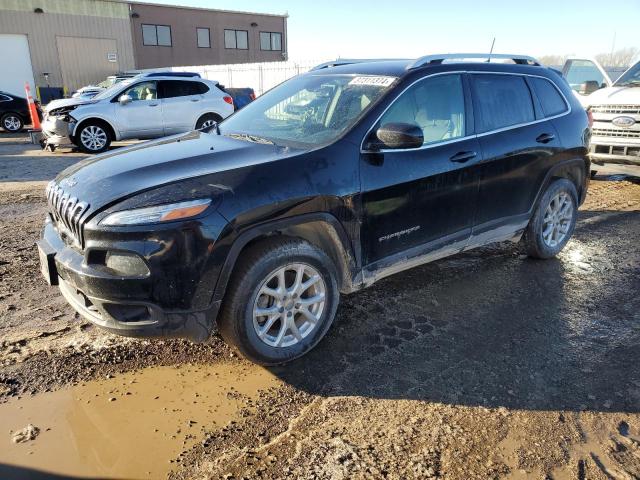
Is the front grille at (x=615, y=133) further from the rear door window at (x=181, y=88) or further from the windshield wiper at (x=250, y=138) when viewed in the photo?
the rear door window at (x=181, y=88)

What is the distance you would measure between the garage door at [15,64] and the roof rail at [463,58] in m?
36.7

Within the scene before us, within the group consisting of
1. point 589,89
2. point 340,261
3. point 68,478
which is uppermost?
point 589,89

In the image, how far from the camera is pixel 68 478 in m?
2.34

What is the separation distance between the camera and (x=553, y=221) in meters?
5.05

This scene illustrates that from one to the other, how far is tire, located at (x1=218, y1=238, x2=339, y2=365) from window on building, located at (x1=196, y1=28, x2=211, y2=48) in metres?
44.9

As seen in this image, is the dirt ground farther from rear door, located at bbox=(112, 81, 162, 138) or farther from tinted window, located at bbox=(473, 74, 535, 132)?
rear door, located at bbox=(112, 81, 162, 138)

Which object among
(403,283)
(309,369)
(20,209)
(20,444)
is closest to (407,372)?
(309,369)

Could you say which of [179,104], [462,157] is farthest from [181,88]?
[462,157]

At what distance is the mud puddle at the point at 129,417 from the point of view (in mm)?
2449

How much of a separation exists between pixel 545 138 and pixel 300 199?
2774mm

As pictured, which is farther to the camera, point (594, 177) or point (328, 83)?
point (594, 177)

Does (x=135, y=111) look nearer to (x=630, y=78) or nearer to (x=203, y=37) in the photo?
(x=630, y=78)

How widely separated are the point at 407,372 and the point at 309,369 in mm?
619

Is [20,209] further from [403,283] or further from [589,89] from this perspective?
[589,89]
